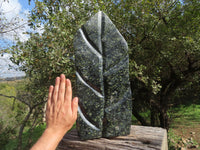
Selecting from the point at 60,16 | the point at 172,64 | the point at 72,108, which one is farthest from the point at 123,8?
the point at 72,108

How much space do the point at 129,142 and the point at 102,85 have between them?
39.7 inches

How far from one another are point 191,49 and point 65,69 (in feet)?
13.4

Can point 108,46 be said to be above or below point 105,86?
above

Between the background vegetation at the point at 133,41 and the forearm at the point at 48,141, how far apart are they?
104 inches

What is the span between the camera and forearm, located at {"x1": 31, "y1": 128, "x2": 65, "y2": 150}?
45.5 inches

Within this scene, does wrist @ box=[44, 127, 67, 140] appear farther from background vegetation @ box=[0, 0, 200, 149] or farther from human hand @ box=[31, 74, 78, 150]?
background vegetation @ box=[0, 0, 200, 149]

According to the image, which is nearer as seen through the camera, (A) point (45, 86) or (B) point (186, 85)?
(A) point (45, 86)

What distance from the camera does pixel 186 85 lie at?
26.5ft

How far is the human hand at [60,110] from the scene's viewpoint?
1.32 meters

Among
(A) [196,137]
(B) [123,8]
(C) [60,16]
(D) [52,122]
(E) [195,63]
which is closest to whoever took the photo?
(D) [52,122]

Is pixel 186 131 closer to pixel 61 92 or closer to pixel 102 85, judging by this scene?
→ pixel 102 85

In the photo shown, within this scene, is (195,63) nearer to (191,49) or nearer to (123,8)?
(191,49)

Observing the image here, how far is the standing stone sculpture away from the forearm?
4.16 ft

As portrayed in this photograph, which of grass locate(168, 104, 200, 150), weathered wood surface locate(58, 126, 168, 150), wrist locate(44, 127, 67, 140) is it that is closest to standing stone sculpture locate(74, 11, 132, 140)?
weathered wood surface locate(58, 126, 168, 150)
